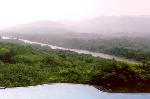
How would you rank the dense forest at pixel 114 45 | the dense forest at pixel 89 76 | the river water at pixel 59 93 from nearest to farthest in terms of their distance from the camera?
the river water at pixel 59 93 < the dense forest at pixel 89 76 < the dense forest at pixel 114 45

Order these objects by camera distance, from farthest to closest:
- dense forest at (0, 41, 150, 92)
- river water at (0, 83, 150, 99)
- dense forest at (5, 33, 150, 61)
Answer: dense forest at (5, 33, 150, 61)
dense forest at (0, 41, 150, 92)
river water at (0, 83, 150, 99)

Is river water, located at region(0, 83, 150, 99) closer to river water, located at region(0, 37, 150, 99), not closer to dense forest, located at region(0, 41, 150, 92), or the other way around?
river water, located at region(0, 37, 150, 99)

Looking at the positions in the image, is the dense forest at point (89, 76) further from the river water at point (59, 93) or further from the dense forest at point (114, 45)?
the dense forest at point (114, 45)

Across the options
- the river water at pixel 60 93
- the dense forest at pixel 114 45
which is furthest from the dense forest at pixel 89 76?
the dense forest at pixel 114 45

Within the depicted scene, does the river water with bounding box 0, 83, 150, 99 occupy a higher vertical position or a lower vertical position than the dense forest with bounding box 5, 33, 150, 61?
higher

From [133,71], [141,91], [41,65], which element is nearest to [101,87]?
[141,91]

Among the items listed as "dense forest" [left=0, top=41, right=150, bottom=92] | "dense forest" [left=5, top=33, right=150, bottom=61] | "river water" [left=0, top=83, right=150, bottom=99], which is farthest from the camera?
"dense forest" [left=5, top=33, right=150, bottom=61]

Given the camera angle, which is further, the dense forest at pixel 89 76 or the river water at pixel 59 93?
the dense forest at pixel 89 76

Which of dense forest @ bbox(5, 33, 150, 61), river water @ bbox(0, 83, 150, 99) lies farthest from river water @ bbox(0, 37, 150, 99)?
dense forest @ bbox(5, 33, 150, 61)

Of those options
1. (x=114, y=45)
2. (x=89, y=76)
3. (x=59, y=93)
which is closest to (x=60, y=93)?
(x=59, y=93)

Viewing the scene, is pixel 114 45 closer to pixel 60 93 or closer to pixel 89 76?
pixel 89 76

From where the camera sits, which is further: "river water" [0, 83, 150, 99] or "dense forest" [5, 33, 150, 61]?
"dense forest" [5, 33, 150, 61]
